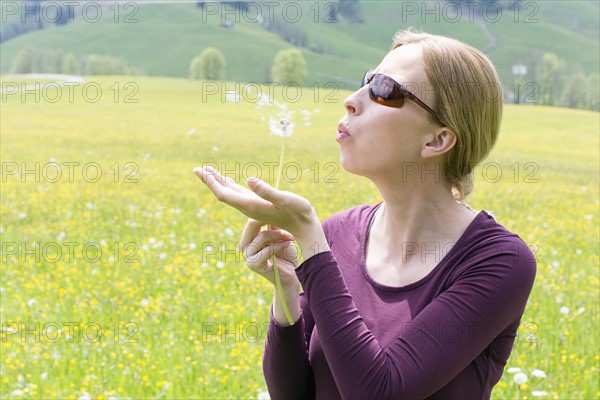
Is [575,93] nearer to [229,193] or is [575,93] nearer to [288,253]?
[288,253]

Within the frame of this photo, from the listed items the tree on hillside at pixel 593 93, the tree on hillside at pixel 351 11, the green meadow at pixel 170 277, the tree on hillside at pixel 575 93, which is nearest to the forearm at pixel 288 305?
the green meadow at pixel 170 277

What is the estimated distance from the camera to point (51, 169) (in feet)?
48.9

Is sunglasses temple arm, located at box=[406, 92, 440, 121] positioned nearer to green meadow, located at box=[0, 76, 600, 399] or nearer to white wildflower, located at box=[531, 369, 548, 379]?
green meadow, located at box=[0, 76, 600, 399]

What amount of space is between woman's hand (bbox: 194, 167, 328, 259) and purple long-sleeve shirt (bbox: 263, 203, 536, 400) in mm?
58

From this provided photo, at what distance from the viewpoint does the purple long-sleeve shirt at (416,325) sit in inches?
79.4

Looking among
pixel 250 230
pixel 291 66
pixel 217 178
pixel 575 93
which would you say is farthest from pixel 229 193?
pixel 291 66

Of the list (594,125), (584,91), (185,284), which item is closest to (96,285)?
(185,284)

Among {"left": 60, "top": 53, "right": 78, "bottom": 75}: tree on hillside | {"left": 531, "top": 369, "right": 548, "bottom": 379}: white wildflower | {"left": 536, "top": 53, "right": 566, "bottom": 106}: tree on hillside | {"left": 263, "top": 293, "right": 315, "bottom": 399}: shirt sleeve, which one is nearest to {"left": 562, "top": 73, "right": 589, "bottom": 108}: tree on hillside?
{"left": 536, "top": 53, "right": 566, "bottom": 106}: tree on hillside

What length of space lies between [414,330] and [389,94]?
2.17 feet

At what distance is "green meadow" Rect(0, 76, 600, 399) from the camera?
484 cm

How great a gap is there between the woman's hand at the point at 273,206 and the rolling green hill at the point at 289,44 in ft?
354

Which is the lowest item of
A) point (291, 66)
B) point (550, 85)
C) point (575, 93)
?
point (291, 66)

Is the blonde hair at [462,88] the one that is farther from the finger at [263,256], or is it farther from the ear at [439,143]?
the finger at [263,256]

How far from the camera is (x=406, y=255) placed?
2312 mm
